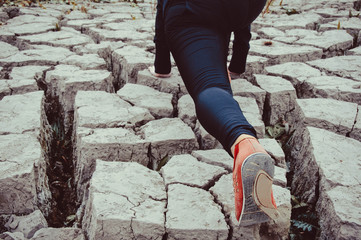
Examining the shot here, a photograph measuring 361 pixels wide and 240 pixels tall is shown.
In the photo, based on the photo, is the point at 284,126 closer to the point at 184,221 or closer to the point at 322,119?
the point at 322,119

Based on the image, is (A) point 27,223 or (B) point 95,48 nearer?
(A) point 27,223

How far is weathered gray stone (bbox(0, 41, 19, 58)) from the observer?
102 inches

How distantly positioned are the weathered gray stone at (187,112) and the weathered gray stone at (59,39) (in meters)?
1.45

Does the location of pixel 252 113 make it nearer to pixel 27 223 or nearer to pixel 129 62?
pixel 129 62

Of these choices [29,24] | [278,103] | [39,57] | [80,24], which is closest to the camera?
[278,103]

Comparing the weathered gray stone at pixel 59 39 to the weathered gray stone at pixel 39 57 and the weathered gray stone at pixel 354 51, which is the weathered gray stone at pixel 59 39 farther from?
the weathered gray stone at pixel 354 51

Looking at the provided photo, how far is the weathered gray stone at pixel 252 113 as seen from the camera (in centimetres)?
171

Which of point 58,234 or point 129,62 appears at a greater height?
point 129,62


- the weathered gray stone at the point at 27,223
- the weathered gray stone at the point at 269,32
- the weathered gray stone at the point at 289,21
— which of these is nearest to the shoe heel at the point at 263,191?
the weathered gray stone at the point at 27,223

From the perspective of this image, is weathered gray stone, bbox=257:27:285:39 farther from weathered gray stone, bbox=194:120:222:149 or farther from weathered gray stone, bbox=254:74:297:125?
weathered gray stone, bbox=194:120:222:149

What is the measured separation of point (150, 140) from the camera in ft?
5.15

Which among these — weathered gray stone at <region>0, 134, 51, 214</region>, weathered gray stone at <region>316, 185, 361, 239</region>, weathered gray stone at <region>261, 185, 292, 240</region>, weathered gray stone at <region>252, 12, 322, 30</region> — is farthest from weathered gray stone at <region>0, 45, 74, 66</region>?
weathered gray stone at <region>252, 12, 322, 30</region>

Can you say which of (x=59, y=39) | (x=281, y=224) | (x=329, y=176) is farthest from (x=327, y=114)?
(x=59, y=39)

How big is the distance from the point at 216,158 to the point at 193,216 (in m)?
0.39
